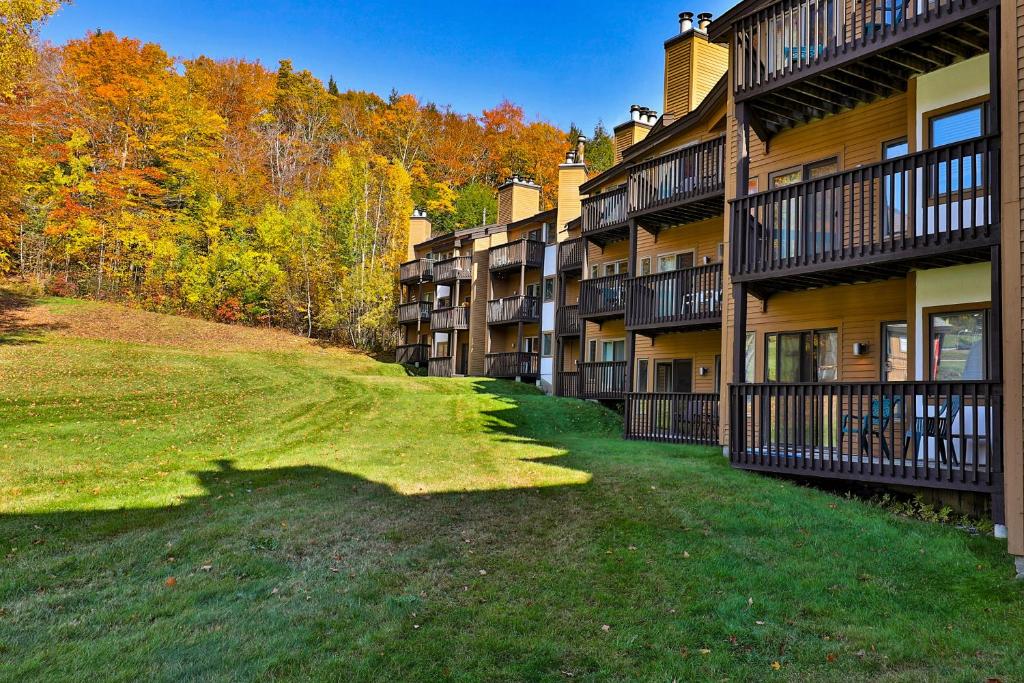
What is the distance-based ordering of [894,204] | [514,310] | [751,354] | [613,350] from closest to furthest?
1. [894,204]
2. [751,354]
3. [613,350]
4. [514,310]

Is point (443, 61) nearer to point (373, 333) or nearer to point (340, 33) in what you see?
point (340, 33)

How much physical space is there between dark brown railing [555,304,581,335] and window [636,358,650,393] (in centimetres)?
715

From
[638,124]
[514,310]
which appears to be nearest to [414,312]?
[514,310]

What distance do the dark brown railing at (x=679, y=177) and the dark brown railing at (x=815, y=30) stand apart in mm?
3816

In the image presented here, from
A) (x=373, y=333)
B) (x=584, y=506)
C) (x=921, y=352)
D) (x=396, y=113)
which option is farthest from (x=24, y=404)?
(x=396, y=113)

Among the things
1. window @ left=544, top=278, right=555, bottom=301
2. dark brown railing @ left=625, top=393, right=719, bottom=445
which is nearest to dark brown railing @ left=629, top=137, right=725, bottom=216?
dark brown railing @ left=625, top=393, right=719, bottom=445

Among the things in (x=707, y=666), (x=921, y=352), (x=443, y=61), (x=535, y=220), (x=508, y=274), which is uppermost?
(x=443, y=61)

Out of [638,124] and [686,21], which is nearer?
[686,21]

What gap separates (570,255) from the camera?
95.5ft

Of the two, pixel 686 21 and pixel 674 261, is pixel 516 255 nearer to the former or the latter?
pixel 674 261

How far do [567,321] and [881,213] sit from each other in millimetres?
19875

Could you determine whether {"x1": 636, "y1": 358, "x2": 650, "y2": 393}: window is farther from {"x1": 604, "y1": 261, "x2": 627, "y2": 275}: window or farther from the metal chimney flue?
the metal chimney flue

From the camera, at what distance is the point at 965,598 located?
6.18 m

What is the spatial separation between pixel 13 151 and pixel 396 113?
3666cm
